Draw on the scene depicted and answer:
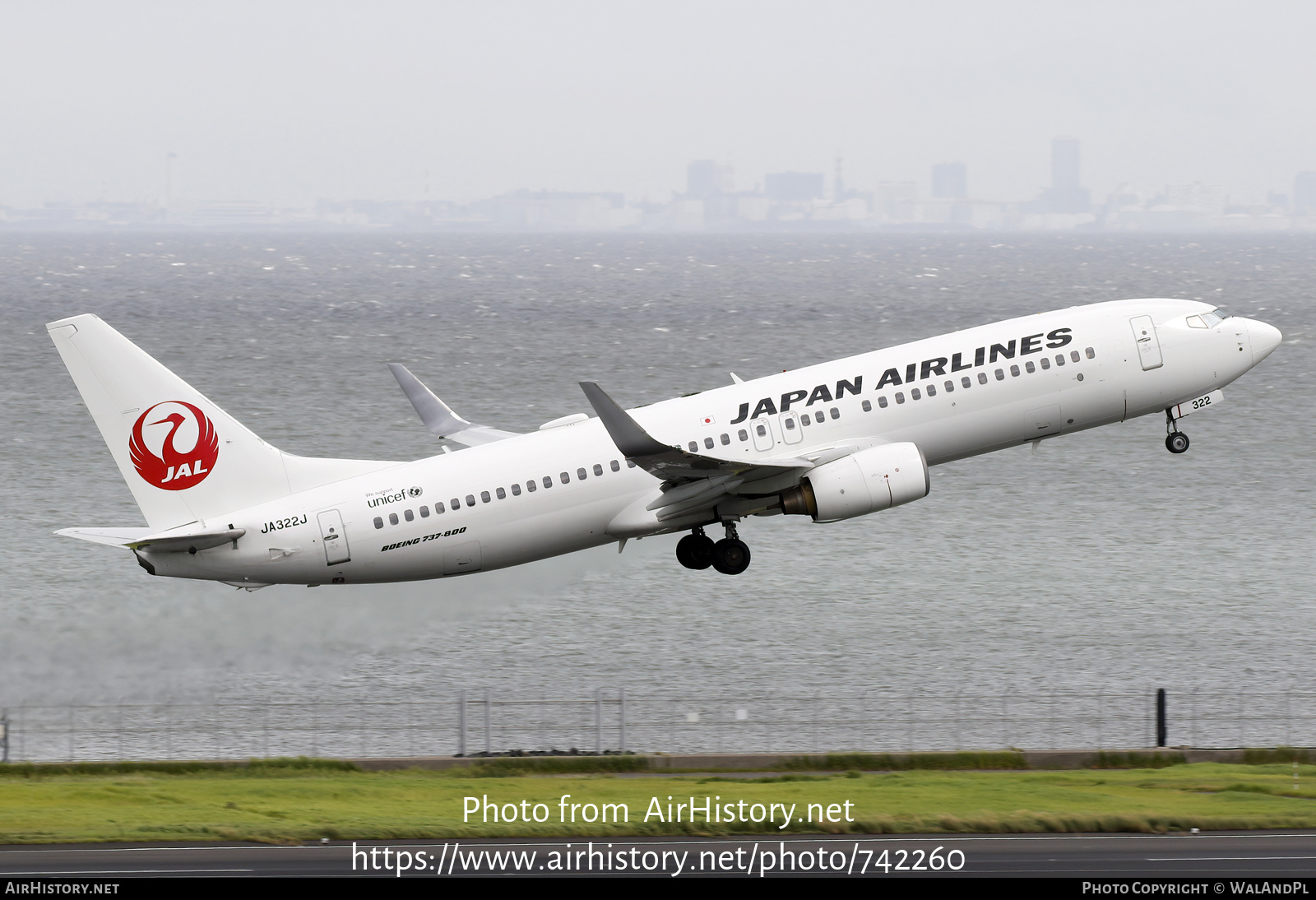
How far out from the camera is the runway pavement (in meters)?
39.6

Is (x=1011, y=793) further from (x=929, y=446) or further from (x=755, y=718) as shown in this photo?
(x=755, y=718)

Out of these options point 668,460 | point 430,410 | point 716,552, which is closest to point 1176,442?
point 716,552

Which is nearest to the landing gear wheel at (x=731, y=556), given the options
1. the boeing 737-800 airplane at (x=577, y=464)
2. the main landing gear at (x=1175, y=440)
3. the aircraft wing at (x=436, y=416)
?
the boeing 737-800 airplane at (x=577, y=464)

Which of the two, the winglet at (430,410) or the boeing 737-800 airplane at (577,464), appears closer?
the boeing 737-800 airplane at (577,464)

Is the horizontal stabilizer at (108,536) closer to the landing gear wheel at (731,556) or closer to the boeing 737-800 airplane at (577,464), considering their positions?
the boeing 737-800 airplane at (577,464)

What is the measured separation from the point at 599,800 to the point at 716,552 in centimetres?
955

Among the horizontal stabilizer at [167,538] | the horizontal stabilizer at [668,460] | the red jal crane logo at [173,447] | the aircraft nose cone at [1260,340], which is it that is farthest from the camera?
the aircraft nose cone at [1260,340]

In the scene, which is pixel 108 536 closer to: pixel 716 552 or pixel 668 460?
pixel 668 460

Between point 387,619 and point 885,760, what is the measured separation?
25373 millimetres

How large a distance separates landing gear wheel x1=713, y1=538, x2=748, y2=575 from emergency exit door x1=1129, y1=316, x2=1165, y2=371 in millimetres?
14557

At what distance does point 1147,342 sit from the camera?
53344mm

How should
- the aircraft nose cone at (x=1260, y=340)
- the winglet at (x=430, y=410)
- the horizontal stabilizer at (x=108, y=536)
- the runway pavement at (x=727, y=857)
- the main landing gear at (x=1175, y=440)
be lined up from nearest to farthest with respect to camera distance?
the runway pavement at (x=727, y=857), the horizontal stabilizer at (x=108, y=536), the aircraft nose cone at (x=1260, y=340), the main landing gear at (x=1175, y=440), the winglet at (x=430, y=410)

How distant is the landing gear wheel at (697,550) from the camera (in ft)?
179

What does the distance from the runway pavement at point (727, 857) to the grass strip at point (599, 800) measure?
3.13 feet
